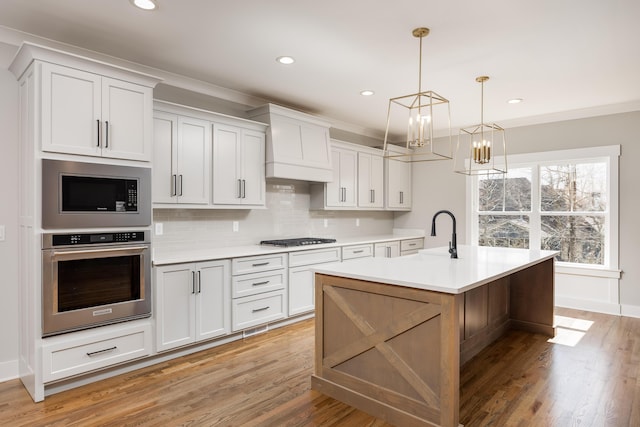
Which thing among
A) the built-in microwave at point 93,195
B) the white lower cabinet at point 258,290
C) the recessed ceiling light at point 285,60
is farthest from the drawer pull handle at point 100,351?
the recessed ceiling light at point 285,60

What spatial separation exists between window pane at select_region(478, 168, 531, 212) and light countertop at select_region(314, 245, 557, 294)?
90.9 inches

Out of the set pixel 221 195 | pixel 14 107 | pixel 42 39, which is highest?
pixel 42 39

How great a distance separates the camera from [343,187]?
5.47m

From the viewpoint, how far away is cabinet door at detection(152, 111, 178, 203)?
11.3 feet

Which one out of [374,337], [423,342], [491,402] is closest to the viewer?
[423,342]

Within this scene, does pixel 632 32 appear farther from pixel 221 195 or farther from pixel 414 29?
pixel 221 195

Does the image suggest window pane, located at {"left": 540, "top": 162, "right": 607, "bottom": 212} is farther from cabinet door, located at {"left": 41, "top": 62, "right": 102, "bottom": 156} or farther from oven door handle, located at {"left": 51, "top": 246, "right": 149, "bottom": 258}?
cabinet door, located at {"left": 41, "top": 62, "right": 102, "bottom": 156}

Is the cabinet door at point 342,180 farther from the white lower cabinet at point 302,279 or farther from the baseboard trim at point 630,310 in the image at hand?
the baseboard trim at point 630,310

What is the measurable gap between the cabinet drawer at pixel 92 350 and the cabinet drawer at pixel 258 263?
0.91 m

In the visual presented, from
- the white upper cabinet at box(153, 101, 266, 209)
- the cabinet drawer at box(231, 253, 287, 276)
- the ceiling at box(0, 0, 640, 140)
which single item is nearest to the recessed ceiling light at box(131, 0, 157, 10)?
the ceiling at box(0, 0, 640, 140)

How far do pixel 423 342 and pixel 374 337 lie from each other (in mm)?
328

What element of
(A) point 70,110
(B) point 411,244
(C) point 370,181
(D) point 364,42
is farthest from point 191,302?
(B) point 411,244

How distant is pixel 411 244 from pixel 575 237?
2187 mm

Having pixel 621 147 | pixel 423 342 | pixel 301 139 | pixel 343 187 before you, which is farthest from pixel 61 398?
pixel 621 147
